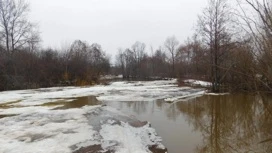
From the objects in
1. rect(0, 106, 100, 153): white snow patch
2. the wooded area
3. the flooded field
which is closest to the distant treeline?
the wooded area

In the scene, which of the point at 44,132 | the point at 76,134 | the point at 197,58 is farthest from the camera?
the point at 197,58

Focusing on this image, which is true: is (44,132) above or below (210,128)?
above

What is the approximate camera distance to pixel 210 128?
9.62 metres

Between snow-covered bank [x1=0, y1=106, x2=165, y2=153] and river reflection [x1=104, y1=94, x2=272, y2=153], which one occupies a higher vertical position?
snow-covered bank [x1=0, y1=106, x2=165, y2=153]

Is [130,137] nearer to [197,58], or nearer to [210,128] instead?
[210,128]

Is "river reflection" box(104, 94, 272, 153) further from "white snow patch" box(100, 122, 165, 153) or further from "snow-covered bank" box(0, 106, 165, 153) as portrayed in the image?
"snow-covered bank" box(0, 106, 165, 153)

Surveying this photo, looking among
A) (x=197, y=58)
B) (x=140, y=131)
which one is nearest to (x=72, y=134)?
(x=140, y=131)

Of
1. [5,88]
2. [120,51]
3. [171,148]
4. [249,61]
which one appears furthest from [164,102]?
[120,51]

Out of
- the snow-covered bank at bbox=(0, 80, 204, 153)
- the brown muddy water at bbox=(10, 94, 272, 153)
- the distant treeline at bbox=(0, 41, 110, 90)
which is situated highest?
the distant treeline at bbox=(0, 41, 110, 90)

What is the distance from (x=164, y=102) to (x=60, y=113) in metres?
7.26

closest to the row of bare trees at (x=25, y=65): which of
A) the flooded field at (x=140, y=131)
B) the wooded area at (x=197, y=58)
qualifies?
the wooded area at (x=197, y=58)

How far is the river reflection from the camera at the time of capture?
719 cm

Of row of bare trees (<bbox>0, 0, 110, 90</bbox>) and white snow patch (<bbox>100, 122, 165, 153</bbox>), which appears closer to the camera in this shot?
white snow patch (<bbox>100, 122, 165, 153</bbox>)

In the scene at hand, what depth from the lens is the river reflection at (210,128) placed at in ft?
23.6
